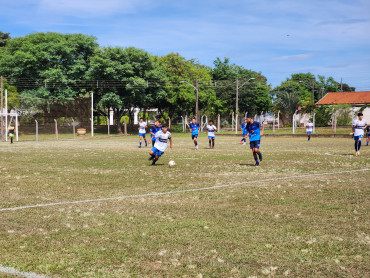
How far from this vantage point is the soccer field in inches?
203

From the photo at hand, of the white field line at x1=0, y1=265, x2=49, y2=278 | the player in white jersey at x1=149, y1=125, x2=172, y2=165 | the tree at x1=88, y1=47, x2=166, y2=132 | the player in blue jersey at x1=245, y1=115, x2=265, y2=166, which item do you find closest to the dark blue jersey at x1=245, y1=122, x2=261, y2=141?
the player in blue jersey at x1=245, y1=115, x2=265, y2=166

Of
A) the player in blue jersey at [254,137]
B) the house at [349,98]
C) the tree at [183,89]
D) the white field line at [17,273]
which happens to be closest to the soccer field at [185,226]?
the white field line at [17,273]

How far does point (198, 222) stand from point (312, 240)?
198 cm

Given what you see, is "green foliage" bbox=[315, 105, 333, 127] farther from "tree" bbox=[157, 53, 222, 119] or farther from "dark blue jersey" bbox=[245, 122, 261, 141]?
Result: "dark blue jersey" bbox=[245, 122, 261, 141]

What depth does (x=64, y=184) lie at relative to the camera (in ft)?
39.0

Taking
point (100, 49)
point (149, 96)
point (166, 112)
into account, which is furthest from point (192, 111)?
point (100, 49)

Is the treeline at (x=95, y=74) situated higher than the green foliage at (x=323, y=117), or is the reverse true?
the treeline at (x=95, y=74)

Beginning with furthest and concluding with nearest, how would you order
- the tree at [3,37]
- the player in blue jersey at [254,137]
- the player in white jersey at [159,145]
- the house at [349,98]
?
the house at [349,98]
the tree at [3,37]
the player in white jersey at [159,145]
the player in blue jersey at [254,137]

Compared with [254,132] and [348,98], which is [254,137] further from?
[348,98]

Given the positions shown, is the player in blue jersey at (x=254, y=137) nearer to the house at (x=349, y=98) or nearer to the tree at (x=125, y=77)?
the tree at (x=125, y=77)

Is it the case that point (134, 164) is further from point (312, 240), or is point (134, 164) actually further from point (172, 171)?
point (312, 240)

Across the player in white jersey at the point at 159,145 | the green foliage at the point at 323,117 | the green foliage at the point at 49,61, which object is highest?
the green foliage at the point at 49,61

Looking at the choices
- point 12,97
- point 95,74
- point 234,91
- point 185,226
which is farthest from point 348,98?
point 185,226

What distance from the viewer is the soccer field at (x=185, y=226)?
517 cm
